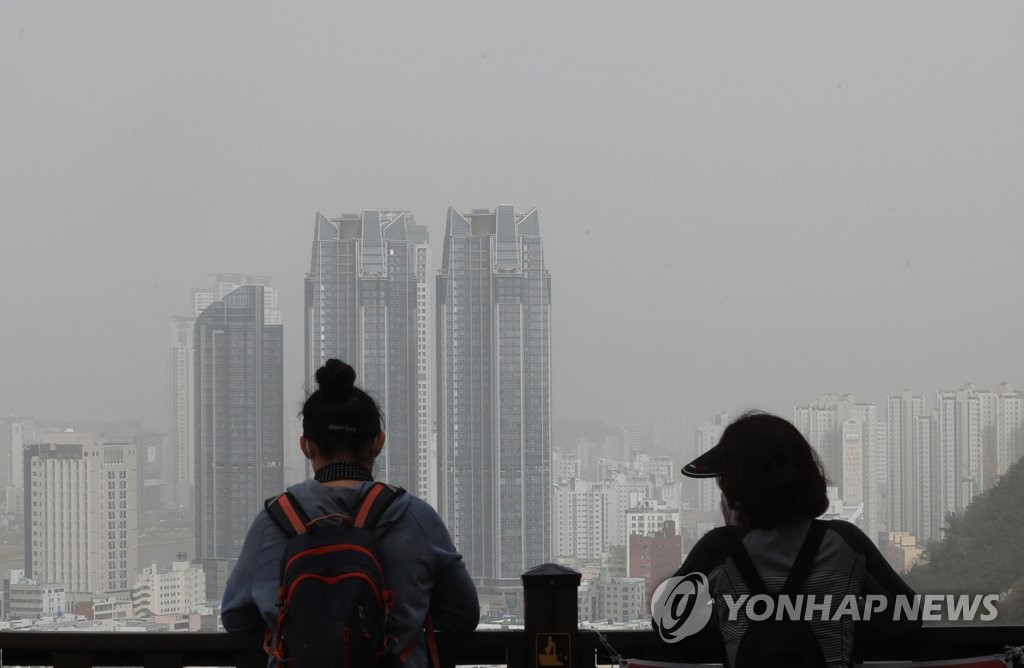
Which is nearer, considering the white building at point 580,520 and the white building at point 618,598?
the white building at point 618,598

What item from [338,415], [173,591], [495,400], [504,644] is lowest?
[173,591]

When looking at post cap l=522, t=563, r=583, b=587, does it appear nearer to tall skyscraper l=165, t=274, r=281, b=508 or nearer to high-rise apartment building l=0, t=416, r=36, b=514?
tall skyscraper l=165, t=274, r=281, b=508

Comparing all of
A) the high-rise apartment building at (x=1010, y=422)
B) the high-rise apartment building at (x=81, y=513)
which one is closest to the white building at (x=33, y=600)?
the high-rise apartment building at (x=81, y=513)

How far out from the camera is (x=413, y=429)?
29109 millimetres

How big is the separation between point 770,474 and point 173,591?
30.0 meters

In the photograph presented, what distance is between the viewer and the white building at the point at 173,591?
27.9 meters

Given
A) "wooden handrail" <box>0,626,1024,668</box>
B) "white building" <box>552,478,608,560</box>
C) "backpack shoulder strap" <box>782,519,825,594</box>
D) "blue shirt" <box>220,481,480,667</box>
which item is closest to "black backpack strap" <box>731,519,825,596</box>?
"backpack shoulder strap" <box>782,519,825,594</box>

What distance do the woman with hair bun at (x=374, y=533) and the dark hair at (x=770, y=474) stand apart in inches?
11.1

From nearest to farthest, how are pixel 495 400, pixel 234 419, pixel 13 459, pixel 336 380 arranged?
pixel 336 380, pixel 495 400, pixel 234 419, pixel 13 459

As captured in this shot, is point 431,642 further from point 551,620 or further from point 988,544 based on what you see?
point 988,544

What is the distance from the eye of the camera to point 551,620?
1.12m

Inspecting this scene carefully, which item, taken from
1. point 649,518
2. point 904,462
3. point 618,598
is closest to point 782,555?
point 618,598

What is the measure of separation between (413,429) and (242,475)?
16.5ft

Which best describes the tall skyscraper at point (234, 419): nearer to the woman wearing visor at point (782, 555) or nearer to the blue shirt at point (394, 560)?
the blue shirt at point (394, 560)
